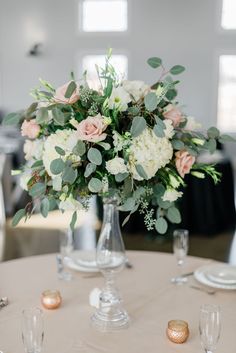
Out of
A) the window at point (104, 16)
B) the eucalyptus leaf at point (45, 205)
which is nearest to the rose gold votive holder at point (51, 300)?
the eucalyptus leaf at point (45, 205)

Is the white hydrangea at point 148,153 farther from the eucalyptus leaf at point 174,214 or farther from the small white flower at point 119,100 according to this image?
the eucalyptus leaf at point 174,214

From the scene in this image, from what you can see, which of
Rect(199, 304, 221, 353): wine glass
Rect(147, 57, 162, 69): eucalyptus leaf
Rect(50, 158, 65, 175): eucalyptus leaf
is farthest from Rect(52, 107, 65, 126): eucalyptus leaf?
Rect(199, 304, 221, 353): wine glass

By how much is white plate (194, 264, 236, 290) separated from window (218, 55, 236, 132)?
23.4 feet

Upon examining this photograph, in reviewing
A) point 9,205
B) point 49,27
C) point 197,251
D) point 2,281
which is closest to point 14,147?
point 9,205

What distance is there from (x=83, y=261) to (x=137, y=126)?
0.80m

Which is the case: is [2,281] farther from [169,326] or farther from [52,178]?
[169,326]

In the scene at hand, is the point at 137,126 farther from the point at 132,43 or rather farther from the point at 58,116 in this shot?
the point at 132,43

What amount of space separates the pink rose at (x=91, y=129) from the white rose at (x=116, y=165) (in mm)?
65

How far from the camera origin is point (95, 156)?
1.37 m

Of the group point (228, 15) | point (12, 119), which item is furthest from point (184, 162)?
point (228, 15)

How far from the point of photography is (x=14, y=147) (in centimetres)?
639

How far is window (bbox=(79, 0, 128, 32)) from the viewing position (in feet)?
30.1

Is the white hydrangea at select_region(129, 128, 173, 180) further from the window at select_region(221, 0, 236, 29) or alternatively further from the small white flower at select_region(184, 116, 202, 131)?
the window at select_region(221, 0, 236, 29)

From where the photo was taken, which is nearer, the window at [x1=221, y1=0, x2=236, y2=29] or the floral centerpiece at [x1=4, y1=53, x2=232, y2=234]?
the floral centerpiece at [x1=4, y1=53, x2=232, y2=234]
